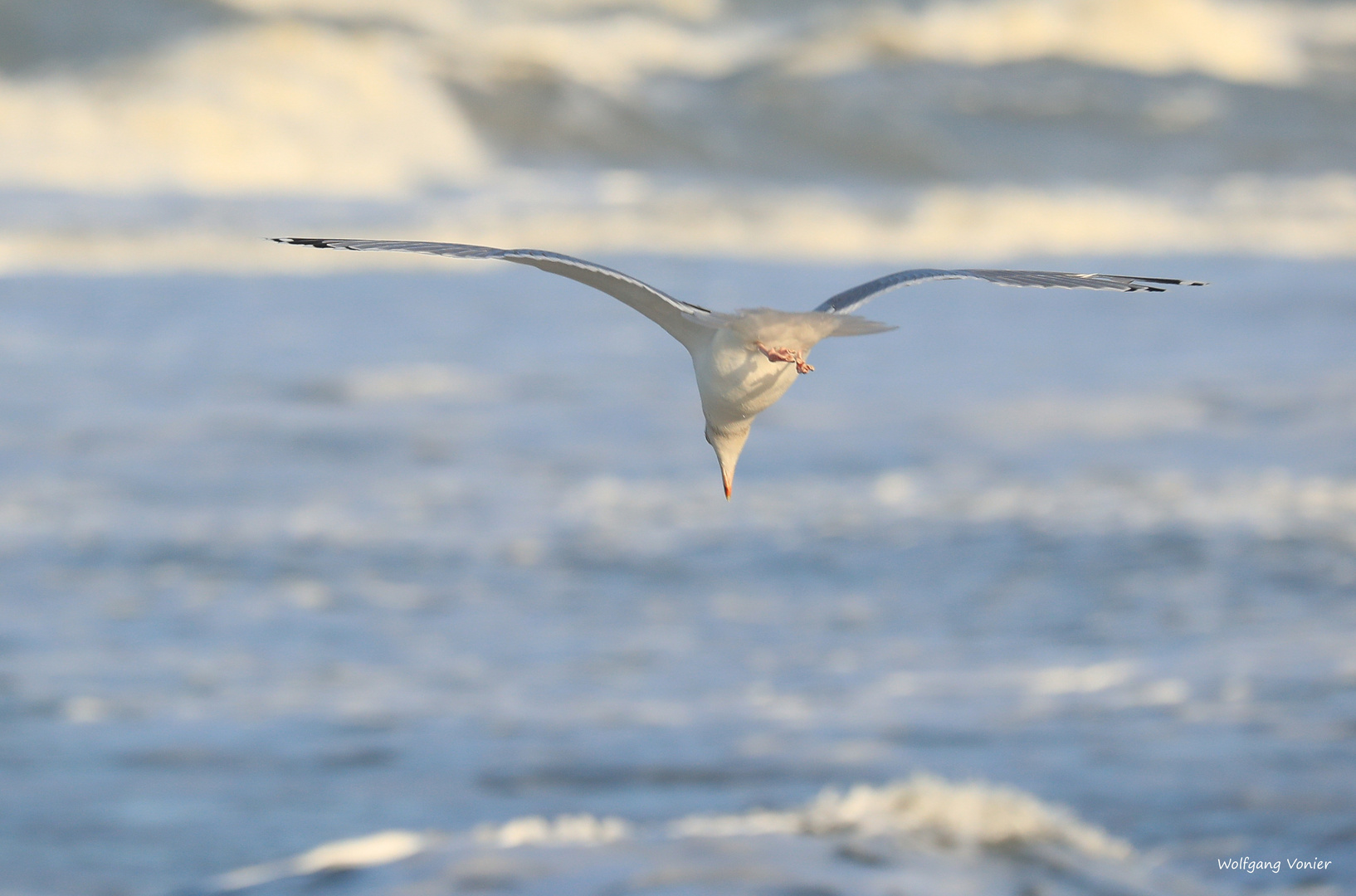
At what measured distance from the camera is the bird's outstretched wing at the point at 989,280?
2900mm

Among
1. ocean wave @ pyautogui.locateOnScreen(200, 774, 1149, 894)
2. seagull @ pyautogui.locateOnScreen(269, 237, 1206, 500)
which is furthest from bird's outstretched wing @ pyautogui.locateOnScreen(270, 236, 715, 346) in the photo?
ocean wave @ pyautogui.locateOnScreen(200, 774, 1149, 894)

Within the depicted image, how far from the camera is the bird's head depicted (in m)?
3.04

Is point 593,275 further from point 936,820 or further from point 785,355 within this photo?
point 936,820

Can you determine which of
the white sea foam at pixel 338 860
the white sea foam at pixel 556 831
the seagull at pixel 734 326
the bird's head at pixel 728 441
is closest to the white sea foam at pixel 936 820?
the white sea foam at pixel 556 831

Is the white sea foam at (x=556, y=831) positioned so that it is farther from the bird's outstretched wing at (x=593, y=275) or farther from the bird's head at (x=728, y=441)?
the bird's outstretched wing at (x=593, y=275)

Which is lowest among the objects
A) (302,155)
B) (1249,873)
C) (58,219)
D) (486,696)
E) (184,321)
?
(1249,873)

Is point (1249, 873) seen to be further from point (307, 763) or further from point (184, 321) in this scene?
point (184, 321)

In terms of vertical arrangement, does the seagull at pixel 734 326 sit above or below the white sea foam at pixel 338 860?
above

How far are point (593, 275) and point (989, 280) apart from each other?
71 cm

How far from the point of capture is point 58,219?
37.7m

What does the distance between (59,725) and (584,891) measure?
4.59m

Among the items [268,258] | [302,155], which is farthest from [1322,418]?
[302,155]

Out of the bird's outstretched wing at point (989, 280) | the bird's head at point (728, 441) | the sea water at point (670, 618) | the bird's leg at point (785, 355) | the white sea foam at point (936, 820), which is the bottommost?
the white sea foam at point (936, 820)

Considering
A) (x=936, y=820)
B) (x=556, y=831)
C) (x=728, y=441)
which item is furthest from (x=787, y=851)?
(x=728, y=441)
